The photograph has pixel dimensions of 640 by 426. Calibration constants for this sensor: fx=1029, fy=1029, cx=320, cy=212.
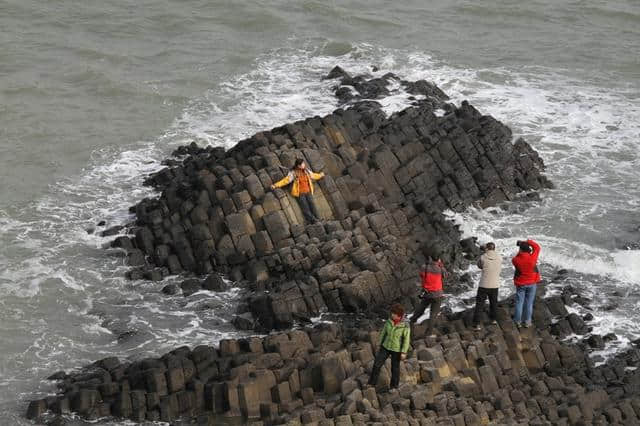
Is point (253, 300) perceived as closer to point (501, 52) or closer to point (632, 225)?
point (632, 225)

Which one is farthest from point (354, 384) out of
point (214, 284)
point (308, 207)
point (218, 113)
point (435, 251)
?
point (218, 113)

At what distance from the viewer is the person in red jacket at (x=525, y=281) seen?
22.0 m

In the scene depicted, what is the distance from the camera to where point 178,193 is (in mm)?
27656

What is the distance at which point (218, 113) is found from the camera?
1403 inches

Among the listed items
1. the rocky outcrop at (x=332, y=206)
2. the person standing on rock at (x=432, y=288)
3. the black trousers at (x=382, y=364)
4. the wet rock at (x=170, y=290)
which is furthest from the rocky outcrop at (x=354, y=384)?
the wet rock at (x=170, y=290)

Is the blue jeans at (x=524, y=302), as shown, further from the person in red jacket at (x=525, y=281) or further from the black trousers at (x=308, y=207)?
the black trousers at (x=308, y=207)

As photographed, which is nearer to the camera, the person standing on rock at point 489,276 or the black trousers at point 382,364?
the black trousers at point 382,364

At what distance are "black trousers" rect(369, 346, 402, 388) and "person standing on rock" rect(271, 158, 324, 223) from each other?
285 inches

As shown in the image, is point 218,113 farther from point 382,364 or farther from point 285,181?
point 382,364

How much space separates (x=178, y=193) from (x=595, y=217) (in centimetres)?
1183

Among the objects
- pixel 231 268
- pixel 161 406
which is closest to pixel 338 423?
pixel 161 406

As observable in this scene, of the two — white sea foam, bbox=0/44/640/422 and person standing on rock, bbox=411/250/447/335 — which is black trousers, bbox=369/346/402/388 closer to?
person standing on rock, bbox=411/250/447/335

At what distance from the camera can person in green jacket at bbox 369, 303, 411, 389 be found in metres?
19.0

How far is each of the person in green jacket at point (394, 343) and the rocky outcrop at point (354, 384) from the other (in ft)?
1.24
